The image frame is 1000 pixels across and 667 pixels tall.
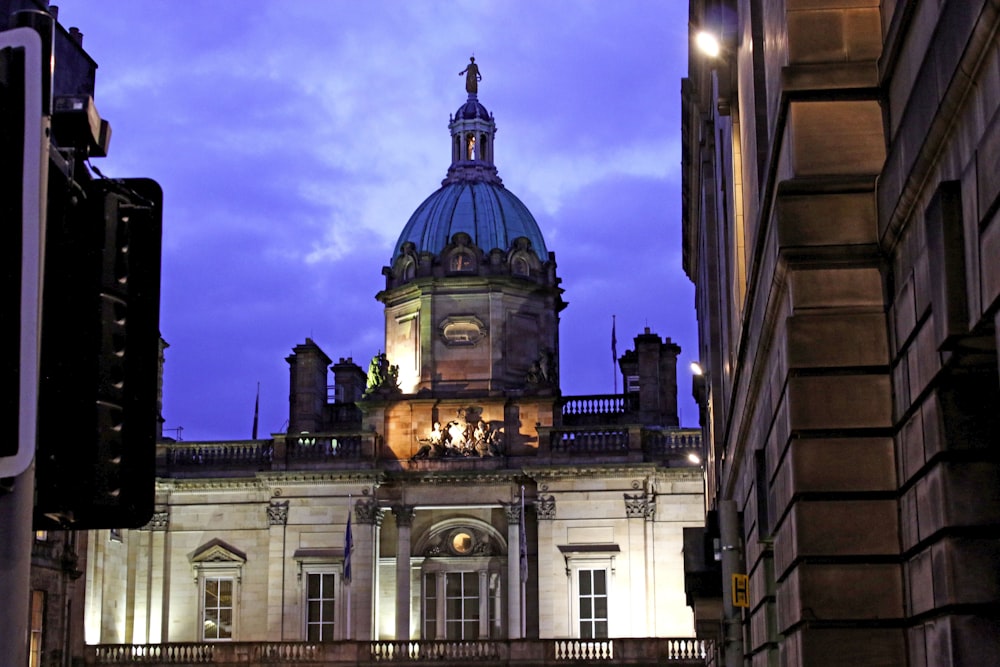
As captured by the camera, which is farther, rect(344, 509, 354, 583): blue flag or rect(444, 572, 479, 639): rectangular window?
rect(444, 572, 479, 639): rectangular window

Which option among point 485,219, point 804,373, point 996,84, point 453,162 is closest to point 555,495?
point 485,219

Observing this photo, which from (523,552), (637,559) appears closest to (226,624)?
(523,552)

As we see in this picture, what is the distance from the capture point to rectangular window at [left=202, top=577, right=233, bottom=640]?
59.3m

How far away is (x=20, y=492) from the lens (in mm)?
6062

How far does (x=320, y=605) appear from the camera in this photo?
5872cm

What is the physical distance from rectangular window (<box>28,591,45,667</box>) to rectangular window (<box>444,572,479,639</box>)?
15.1 meters

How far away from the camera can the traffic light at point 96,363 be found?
653cm

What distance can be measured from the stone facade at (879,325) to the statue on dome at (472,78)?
182ft

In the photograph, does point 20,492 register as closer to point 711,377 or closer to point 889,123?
point 889,123

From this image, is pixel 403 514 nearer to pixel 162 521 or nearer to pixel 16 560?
pixel 162 521

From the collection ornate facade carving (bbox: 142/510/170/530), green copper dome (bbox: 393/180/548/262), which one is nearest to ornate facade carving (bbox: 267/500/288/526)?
ornate facade carving (bbox: 142/510/170/530)

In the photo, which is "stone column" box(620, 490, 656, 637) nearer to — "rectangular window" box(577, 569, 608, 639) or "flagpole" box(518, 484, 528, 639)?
"rectangular window" box(577, 569, 608, 639)

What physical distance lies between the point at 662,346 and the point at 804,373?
165 ft

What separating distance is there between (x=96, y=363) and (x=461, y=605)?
176 feet
